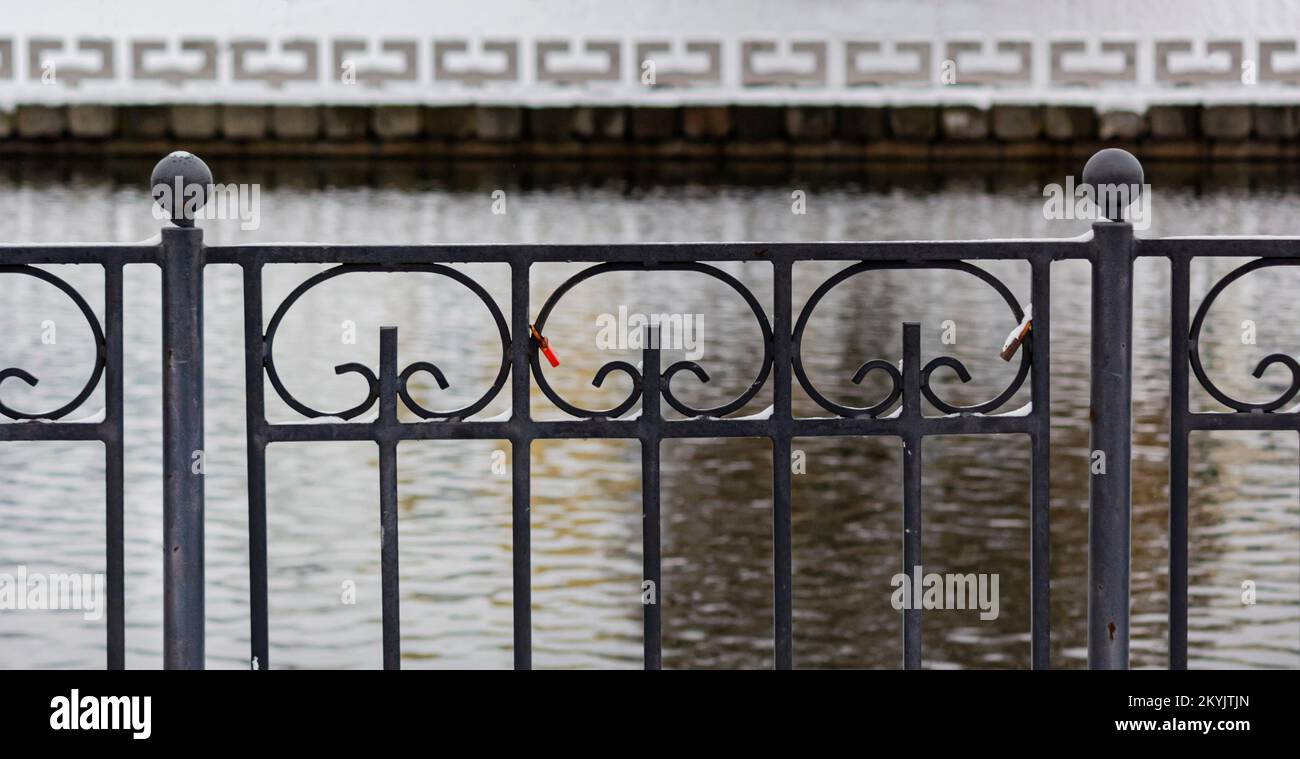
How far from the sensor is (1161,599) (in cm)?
686

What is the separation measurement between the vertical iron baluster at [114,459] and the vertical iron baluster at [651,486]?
947 millimetres

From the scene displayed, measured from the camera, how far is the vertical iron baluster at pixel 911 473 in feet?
12.4

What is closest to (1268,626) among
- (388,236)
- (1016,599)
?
(1016,599)

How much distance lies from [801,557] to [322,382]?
14.2ft

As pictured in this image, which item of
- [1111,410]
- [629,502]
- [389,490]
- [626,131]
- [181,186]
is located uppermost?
[626,131]

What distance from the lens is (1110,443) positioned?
3.88m

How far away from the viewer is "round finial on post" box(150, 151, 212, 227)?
146 inches

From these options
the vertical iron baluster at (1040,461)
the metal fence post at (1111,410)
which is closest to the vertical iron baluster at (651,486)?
the vertical iron baluster at (1040,461)

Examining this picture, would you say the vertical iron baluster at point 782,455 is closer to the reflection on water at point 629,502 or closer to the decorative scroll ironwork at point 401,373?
the decorative scroll ironwork at point 401,373

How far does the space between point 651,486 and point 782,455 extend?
25cm

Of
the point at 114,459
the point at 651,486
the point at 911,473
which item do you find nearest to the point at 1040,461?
the point at 911,473

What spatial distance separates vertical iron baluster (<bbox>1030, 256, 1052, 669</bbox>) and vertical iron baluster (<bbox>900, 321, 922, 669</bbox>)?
8.4 inches

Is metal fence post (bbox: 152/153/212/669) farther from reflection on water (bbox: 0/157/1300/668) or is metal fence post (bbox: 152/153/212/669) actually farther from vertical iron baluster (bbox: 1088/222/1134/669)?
reflection on water (bbox: 0/157/1300/668)

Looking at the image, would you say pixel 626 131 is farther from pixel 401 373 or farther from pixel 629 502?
pixel 401 373
